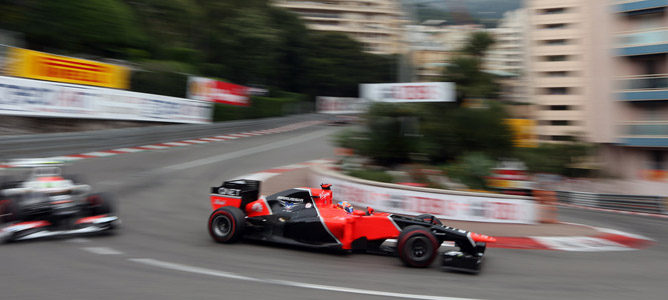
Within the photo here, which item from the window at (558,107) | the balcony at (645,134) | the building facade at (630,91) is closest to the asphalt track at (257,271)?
the balcony at (645,134)

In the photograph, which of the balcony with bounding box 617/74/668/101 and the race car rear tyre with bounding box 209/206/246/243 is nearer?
the race car rear tyre with bounding box 209/206/246/243

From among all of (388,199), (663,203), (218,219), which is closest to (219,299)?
(218,219)

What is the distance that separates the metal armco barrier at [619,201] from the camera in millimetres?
19641

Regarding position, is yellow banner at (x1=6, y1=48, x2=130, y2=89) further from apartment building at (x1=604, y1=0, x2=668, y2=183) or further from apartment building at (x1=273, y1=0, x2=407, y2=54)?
apartment building at (x1=273, y1=0, x2=407, y2=54)

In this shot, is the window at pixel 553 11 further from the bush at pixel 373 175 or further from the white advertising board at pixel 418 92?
the bush at pixel 373 175

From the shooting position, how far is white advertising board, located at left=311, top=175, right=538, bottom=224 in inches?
451

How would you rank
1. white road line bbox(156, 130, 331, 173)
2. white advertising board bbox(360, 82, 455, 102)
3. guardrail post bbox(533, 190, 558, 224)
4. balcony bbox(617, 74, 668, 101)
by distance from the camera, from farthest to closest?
balcony bbox(617, 74, 668, 101) < white road line bbox(156, 130, 331, 173) < white advertising board bbox(360, 82, 455, 102) < guardrail post bbox(533, 190, 558, 224)

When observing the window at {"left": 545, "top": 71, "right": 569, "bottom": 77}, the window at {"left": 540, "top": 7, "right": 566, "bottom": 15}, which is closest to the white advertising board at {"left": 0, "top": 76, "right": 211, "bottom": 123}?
the window at {"left": 545, "top": 71, "right": 569, "bottom": 77}

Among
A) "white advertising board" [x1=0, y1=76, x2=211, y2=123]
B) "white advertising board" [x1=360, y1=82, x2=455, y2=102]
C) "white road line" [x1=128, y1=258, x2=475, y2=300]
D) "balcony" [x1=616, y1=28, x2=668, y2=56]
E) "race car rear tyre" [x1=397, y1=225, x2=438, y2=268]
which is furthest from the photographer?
"balcony" [x1=616, y1=28, x2=668, y2=56]

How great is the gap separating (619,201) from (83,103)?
883 inches

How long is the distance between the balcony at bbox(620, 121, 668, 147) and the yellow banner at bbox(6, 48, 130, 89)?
2545 cm

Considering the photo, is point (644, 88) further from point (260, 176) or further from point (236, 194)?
point (236, 194)

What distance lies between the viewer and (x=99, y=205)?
9242mm

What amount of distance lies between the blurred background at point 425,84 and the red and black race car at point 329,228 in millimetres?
4712
